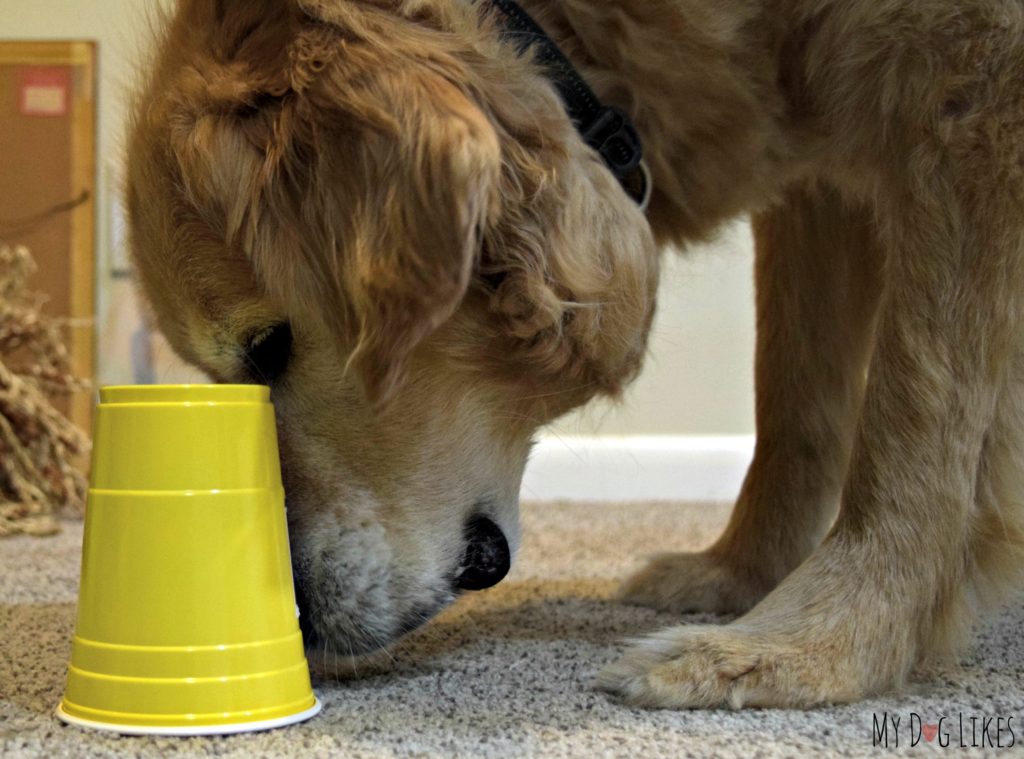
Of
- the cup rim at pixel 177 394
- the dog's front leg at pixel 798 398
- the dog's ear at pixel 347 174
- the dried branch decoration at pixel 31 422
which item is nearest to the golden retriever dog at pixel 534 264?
the dog's ear at pixel 347 174

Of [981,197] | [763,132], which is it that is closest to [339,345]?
[763,132]

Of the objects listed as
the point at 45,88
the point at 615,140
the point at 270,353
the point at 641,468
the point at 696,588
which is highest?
the point at 615,140

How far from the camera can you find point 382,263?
92cm

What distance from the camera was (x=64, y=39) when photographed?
2674 mm

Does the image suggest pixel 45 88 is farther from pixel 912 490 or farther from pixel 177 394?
pixel 912 490

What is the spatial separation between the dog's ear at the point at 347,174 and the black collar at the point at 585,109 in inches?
6.1

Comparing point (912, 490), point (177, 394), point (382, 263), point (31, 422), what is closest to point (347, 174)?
point (382, 263)

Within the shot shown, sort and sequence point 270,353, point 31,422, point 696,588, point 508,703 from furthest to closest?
point 31,422 < point 696,588 < point 270,353 < point 508,703

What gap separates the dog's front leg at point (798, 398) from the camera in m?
1.51

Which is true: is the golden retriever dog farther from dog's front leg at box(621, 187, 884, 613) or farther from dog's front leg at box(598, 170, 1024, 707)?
dog's front leg at box(621, 187, 884, 613)

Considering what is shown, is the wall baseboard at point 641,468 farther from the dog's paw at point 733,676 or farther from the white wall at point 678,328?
the dog's paw at point 733,676

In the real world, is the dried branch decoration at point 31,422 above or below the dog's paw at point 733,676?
below

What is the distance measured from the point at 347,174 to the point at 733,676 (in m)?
0.55

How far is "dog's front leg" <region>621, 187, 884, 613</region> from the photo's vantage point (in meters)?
1.51
